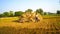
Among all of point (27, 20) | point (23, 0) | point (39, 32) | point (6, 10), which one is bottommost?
point (39, 32)

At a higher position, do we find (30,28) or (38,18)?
(38,18)

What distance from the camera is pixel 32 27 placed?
2.44m

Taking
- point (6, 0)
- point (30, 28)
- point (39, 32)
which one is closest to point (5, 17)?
point (6, 0)

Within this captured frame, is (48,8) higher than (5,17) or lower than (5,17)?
higher

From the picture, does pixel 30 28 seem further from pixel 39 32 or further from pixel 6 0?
pixel 6 0

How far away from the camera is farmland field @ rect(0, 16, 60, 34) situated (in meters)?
2.39

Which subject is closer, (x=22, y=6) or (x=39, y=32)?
(x=39, y=32)

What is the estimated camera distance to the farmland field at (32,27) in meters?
2.39

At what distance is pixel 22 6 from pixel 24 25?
1.16 feet

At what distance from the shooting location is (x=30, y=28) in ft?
7.98

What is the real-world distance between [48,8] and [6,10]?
30.6 inches

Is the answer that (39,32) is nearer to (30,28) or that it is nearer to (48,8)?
(30,28)

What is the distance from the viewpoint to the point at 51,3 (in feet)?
8.20

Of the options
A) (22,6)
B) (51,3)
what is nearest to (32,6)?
(22,6)
